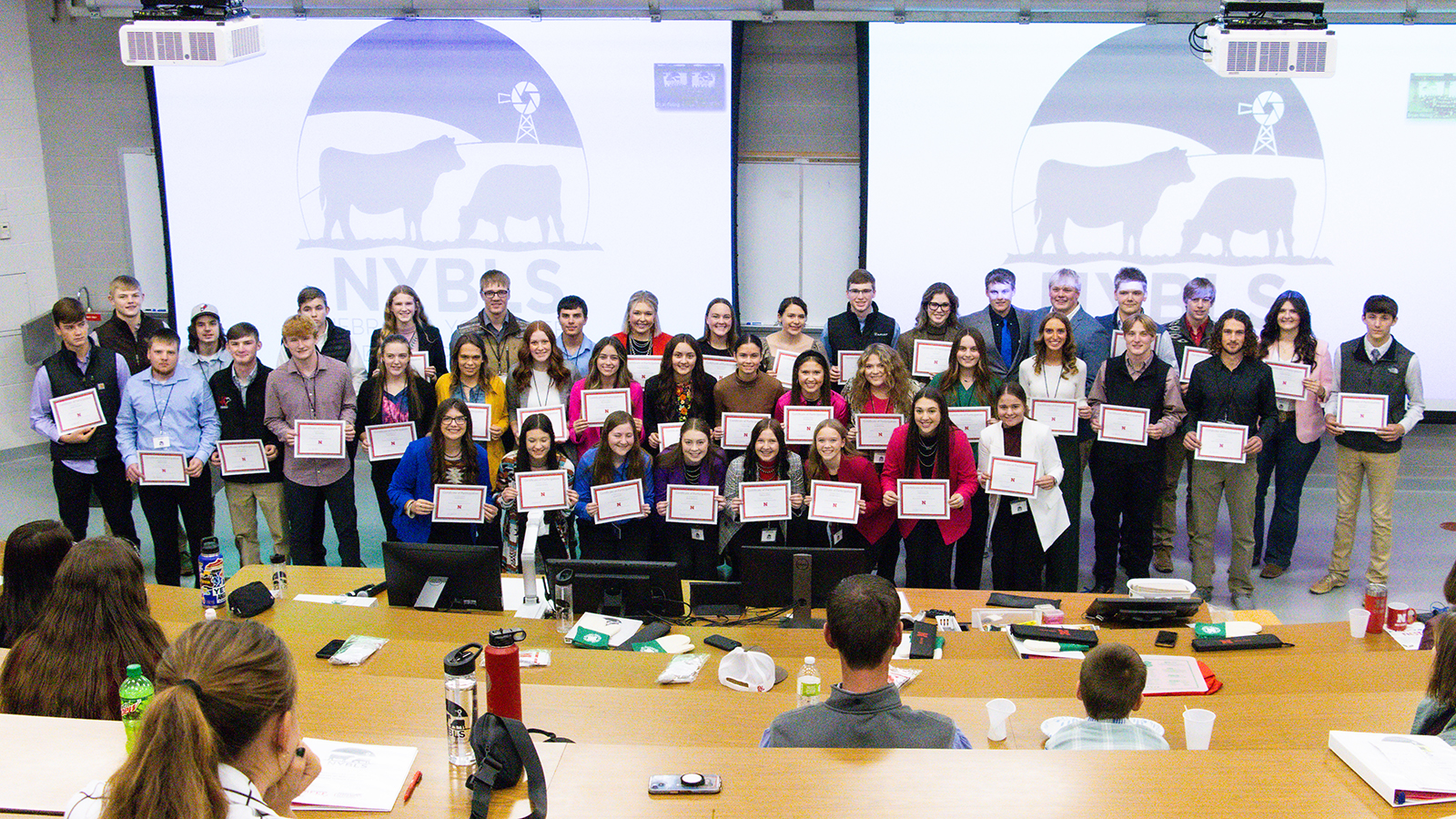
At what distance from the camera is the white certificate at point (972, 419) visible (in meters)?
5.80

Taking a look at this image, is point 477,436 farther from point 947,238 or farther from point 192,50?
point 947,238

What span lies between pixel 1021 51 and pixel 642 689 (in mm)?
6039

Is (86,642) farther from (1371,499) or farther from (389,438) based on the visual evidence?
(1371,499)

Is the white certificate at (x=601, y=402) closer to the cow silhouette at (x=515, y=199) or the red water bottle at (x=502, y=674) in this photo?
the cow silhouette at (x=515, y=199)

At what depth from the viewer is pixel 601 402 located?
19.4 feet

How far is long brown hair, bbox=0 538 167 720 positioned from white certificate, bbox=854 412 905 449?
3682mm

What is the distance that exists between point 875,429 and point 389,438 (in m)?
2.67

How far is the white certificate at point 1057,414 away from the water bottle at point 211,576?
409cm

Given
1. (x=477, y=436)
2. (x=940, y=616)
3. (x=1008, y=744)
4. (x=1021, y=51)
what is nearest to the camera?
(x=1008, y=744)

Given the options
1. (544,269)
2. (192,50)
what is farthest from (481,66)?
(192,50)

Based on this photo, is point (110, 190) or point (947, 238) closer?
A: point (947, 238)

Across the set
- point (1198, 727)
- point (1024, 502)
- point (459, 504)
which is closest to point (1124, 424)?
point (1024, 502)

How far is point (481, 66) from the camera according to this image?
7934 millimetres

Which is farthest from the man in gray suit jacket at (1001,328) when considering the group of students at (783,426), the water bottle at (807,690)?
the water bottle at (807,690)
